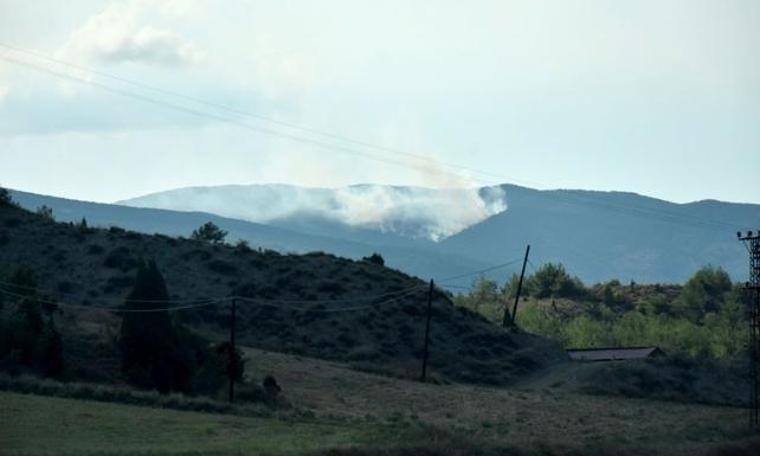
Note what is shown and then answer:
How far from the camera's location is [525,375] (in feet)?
291

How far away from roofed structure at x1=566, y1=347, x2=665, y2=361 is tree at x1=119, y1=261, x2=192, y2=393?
37.3m

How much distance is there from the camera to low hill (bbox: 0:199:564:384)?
87438 mm

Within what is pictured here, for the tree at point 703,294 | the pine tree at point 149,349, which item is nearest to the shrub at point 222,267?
the pine tree at point 149,349

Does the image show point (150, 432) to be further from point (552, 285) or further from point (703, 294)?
point (552, 285)

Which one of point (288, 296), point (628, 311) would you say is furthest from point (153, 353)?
point (628, 311)

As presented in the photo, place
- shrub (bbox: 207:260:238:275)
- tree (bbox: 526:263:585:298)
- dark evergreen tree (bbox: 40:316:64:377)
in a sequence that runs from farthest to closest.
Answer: tree (bbox: 526:263:585:298)
shrub (bbox: 207:260:238:275)
dark evergreen tree (bbox: 40:316:64:377)

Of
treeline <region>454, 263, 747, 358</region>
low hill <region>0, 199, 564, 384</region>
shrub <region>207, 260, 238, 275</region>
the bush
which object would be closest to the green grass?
low hill <region>0, 199, 564, 384</region>

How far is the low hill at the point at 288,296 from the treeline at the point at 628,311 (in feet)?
57.7

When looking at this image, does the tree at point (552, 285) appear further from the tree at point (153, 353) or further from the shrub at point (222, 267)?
the tree at point (153, 353)

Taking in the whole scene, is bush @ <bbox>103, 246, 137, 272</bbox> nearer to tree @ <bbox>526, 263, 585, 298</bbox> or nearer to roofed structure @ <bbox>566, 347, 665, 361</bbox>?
roofed structure @ <bbox>566, 347, 665, 361</bbox>

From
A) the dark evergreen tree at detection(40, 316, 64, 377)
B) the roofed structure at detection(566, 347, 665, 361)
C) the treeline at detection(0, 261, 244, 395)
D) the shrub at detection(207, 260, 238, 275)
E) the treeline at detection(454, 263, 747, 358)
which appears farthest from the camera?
the treeline at detection(454, 263, 747, 358)

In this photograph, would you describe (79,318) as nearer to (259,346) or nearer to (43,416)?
(259,346)

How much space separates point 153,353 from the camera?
60312 millimetres

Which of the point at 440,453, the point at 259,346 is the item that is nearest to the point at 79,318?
the point at 259,346
